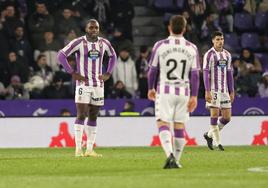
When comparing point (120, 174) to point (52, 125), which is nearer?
point (120, 174)

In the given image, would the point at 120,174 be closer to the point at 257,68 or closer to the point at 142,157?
the point at 142,157

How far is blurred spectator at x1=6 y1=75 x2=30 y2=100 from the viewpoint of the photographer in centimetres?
2212

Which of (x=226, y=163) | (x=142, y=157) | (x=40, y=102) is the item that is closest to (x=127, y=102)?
(x=40, y=102)

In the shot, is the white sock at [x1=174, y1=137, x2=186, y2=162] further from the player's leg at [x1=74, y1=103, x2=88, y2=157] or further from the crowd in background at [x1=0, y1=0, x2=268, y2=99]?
the crowd in background at [x1=0, y1=0, x2=268, y2=99]

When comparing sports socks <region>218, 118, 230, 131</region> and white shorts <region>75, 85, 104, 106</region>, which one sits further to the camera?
sports socks <region>218, 118, 230, 131</region>

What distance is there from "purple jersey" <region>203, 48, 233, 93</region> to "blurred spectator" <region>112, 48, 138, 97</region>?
5.20m

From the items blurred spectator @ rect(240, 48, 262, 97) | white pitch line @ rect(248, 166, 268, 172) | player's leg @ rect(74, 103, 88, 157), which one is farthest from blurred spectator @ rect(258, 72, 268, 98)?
white pitch line @ rect(248, 166, 268, 172)

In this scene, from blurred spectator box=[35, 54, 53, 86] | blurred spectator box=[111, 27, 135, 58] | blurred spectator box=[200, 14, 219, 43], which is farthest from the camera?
blurred spectator box=[200, 14, 219, 43]

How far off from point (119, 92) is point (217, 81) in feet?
16.2

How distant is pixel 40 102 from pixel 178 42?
32.5 feet

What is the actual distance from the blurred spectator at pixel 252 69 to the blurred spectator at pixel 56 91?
4.45m

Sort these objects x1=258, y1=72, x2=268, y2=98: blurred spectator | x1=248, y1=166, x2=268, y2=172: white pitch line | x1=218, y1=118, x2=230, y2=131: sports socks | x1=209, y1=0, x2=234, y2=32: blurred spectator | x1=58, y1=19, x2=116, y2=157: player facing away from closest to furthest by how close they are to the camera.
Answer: x1=248, y1=166, x2=268, y2=172: white pitch line, x1=58, y1=19, x2=116, y2=157: player facing away, x1=218, y1=118, x2=230, y2=131: sports socks, x1=258, y1=72, x2=268, y2=98: blurred spectator, x1=209, y1=0, x2=234, y2=32: blurred spectator

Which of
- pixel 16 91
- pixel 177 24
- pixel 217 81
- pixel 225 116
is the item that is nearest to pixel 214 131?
pixel 225 116

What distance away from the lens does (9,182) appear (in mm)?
10453
